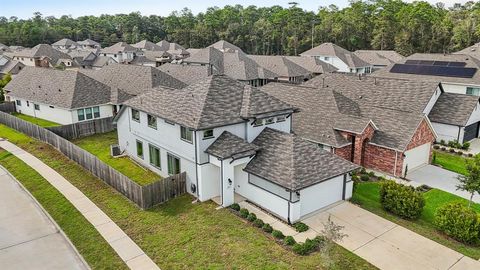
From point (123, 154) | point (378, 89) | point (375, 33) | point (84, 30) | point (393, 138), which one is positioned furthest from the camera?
point (84, 30)

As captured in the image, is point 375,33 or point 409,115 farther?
point 375,33

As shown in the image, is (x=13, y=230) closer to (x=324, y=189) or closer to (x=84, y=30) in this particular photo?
(x=324, y=189)

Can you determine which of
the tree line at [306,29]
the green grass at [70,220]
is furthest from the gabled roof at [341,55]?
the green grass at [70,220]

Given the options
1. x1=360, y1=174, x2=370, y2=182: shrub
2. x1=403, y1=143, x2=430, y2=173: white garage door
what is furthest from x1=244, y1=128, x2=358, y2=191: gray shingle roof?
x1=403, y1=143, x2=430, y2=173: white garage door

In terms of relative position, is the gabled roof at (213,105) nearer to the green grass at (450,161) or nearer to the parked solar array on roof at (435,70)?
the green grass at (450,161)

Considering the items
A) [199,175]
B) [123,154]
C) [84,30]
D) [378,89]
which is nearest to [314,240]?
[199,175]
